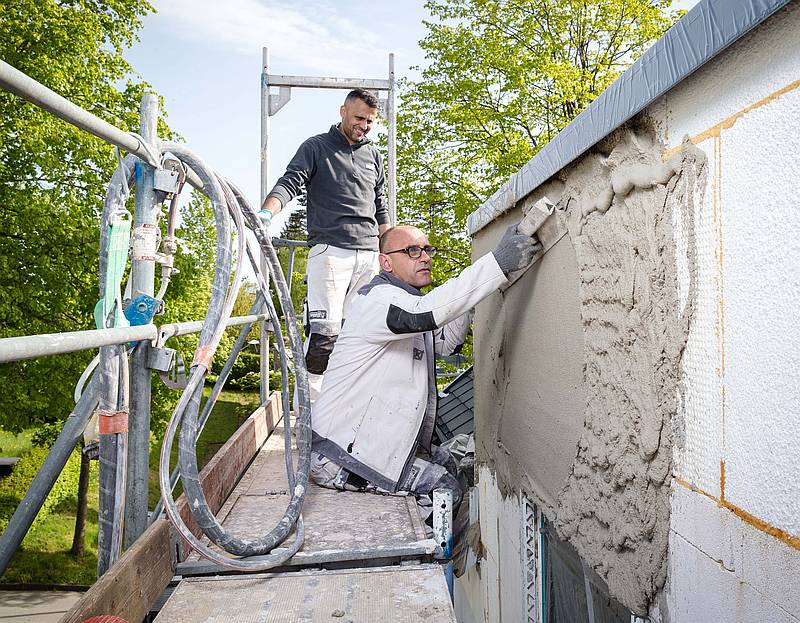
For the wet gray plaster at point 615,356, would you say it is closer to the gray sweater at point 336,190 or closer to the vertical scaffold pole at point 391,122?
the gray sweater at point 336,190

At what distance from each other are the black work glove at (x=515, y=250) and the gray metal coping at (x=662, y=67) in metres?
0.23

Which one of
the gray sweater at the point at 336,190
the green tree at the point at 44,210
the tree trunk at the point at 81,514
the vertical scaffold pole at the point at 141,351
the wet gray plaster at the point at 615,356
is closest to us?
the wet gray plaster at the point at 615,356

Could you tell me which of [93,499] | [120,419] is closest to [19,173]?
[93,499]

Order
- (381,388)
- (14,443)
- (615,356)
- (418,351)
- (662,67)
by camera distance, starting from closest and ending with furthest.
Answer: (662,67)
(615,356)
(381,388)
(418,351)
(14,443)

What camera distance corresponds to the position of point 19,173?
9.95 meters

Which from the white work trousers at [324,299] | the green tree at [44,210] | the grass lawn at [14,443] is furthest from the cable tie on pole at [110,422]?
the grass lawn at [14,443]

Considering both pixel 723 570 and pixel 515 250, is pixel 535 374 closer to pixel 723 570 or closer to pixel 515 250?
pixel 515 250

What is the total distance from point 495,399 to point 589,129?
1.65 metres

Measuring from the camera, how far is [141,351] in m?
2.01

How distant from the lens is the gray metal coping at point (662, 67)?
102 cm

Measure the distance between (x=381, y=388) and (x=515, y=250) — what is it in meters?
1.12

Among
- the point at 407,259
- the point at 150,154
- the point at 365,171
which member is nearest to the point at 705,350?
the point at 150,154

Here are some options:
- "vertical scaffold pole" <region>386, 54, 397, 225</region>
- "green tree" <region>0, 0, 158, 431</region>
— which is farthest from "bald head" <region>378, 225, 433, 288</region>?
"green tree" <region>0, 0, 158, 431</region>

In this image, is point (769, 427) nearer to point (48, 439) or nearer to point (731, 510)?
point (731, 510)
